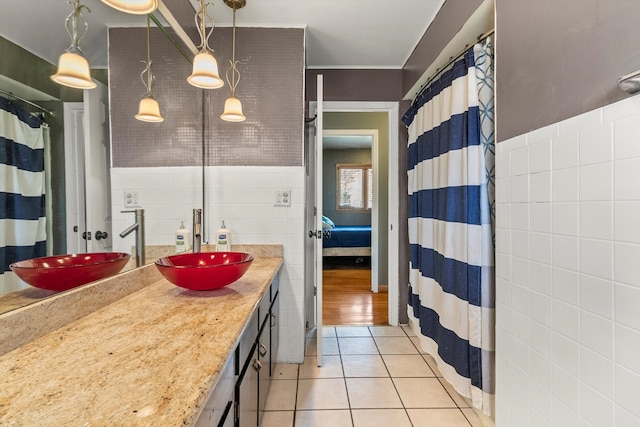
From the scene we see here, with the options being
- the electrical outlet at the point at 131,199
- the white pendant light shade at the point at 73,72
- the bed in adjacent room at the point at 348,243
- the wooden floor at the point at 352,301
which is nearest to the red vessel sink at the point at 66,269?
the electrical outlet at the point at 131,199

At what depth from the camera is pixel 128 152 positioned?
1.45 metres

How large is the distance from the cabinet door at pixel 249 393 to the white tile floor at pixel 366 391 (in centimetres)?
43

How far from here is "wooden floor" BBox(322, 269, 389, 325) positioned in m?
3.02

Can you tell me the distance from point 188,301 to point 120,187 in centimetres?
66

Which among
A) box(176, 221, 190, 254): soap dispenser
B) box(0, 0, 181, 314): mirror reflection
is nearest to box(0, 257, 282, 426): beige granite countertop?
box(0, 0, 181, 314): mirror reflection

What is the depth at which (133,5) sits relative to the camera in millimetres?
1073

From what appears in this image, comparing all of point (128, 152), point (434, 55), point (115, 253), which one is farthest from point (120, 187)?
point (434, 55)

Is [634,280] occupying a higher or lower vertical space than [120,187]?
lower

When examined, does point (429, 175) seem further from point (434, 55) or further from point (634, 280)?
point (634, 280)

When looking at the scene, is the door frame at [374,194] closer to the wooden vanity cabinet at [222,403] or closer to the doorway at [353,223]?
the doorway at [353,223]

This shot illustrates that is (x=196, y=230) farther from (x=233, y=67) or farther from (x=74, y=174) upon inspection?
(x=233, y=67)

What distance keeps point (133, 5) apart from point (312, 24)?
133cm

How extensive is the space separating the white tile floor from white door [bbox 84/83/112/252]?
4.14ft

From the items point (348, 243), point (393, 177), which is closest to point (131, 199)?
point (393, 177)
